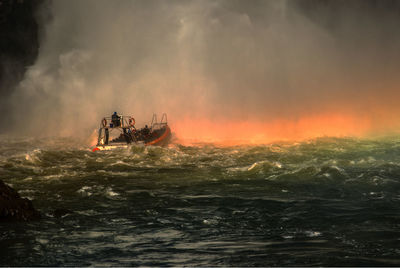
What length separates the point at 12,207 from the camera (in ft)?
37.1

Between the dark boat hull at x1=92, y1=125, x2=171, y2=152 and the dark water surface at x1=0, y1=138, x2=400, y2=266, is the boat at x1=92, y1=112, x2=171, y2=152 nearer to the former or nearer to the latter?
the dark boat hull at x1=92, y1=125, x2=171, y2=152

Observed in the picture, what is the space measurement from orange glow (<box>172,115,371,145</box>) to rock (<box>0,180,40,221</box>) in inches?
991

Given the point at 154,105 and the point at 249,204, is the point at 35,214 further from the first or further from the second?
the point at 154,105

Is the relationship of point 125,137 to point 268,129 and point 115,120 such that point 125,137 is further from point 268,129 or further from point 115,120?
point 268,129

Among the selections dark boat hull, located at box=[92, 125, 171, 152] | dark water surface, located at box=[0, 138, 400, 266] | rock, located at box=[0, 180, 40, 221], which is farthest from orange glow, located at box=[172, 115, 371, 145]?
rock, located at box=[0, 180, 40, 221]

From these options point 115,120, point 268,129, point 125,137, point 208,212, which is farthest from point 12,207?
point 268,129

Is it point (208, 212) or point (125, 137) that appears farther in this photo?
point (125, 137)

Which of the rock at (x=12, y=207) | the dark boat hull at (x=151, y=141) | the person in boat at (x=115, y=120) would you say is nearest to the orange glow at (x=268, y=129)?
the dark boat hull at (x=151, y=141)

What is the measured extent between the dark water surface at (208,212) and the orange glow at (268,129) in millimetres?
13263

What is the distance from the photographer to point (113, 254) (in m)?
9.44

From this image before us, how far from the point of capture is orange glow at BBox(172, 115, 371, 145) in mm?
38844

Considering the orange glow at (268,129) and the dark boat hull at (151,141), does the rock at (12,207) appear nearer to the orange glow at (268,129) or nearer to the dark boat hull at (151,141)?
the dark boat hull at (151,141)

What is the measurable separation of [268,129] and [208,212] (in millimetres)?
28525

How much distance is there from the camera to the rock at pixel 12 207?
1109 centimetres
